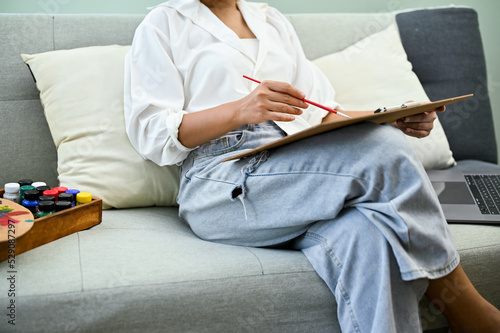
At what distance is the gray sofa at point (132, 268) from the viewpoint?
92cm

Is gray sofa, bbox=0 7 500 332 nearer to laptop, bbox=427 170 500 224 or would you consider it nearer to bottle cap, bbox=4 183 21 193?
laptop, bbox=427 170 500 224

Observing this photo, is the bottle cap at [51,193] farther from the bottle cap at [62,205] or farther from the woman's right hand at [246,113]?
the woman's right hand at [246,113]

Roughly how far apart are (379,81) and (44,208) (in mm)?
1075

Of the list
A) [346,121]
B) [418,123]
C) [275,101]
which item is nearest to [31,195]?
[275,101]

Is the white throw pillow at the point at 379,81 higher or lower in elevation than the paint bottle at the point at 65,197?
higher

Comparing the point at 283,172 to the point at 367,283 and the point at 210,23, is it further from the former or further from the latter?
the point at 210,23

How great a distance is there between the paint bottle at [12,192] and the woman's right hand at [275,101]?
1.73ft

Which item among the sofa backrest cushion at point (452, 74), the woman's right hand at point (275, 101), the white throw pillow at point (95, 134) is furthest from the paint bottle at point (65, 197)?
the sofa backrest cushion at point (452, 74)

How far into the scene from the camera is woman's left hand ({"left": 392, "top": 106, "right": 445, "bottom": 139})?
48.4 inches

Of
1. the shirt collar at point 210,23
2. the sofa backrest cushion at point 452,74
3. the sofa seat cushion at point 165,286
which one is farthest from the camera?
the sofa backrest cushion at point 452,74

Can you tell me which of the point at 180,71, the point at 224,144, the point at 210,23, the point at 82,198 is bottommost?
the point at 82,198

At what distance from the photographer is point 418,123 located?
1246 millimetres

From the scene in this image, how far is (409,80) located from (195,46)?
29.5 inches

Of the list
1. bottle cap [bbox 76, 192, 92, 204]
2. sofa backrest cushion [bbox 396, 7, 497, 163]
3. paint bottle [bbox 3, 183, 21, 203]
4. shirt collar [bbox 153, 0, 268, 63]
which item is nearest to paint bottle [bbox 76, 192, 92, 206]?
bottle cap [bbox 76, 192, 92, 204]
